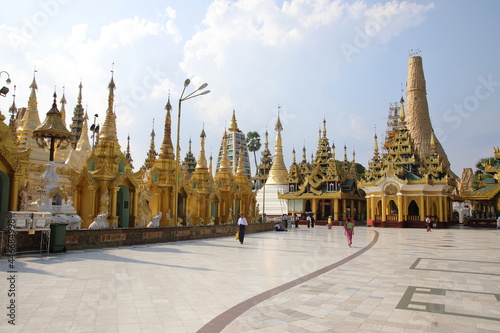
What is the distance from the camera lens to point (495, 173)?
43906mm

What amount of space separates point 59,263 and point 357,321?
8.15 meters

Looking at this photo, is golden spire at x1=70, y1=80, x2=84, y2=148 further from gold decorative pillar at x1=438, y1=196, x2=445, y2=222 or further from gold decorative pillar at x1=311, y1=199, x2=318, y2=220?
gold decorative pillar at x1=438, y1=196, x2=445, y2=222

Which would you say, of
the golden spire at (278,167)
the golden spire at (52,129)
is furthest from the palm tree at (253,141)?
the golden spire at (52,129)

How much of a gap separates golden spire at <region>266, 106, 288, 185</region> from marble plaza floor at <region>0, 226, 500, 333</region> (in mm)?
46250

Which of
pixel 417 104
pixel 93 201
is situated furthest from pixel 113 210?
pixel 417 104

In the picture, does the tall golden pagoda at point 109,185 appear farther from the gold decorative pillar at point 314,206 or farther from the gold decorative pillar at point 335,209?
the gold decorative pillar at point 314,206

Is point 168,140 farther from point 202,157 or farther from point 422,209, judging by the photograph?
point 422,209

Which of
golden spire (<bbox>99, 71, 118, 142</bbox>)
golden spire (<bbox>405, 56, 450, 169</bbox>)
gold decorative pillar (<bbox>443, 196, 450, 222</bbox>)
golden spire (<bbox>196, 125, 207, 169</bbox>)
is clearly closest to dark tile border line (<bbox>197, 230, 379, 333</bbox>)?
golden spire (<bbox>99, 71, 118, 142</bbox>)

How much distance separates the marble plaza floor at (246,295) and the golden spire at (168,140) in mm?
13583

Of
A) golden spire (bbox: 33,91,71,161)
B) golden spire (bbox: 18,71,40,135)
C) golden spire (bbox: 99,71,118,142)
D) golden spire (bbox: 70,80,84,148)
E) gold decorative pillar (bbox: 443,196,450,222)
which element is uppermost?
golden spire (bbox: 70,80,84,148)

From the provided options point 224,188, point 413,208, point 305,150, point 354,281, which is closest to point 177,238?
point 354,281

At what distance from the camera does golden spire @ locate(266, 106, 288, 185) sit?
58.5 meters

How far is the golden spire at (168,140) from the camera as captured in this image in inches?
1000

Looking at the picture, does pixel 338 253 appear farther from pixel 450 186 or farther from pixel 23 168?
pixel 450 186
